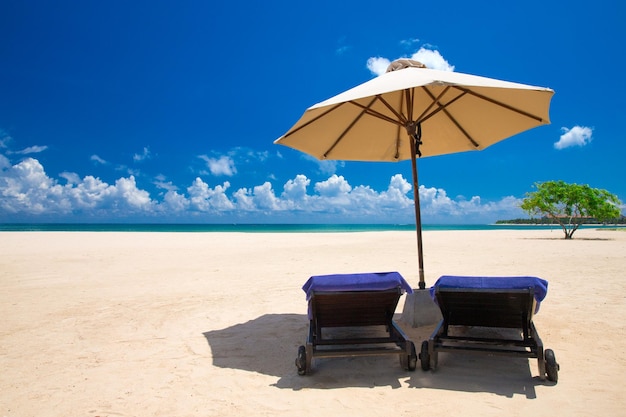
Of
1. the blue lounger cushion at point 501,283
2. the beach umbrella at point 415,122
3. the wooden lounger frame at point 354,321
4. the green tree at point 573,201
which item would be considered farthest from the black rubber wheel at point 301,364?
the green tree at point 573,201

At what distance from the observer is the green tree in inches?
1032

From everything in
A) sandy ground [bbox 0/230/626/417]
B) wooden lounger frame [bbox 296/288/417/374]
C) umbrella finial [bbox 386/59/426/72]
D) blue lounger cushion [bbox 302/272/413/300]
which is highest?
umbrella finial [bbox 386/59/426/72]

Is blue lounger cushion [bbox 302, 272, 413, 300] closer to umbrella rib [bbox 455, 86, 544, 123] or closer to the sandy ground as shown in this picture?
the sandy ground

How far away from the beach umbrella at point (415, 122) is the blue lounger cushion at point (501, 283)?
1.53 m

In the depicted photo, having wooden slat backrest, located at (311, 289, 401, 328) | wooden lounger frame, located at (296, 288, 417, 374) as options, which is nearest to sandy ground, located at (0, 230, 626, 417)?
wooden lounger frame, located at (296, 288, 417, 374)

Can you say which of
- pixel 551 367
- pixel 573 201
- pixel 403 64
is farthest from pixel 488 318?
pixel 573 201

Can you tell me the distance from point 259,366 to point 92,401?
1.53 m

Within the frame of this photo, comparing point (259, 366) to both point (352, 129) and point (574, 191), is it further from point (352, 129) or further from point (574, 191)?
point (574, 191)

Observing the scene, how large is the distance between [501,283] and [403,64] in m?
3.01

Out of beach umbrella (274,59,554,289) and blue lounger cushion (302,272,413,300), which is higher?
beach umbrella (274,59,554,289)

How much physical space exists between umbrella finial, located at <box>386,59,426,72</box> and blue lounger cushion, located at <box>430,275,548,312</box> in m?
2.81

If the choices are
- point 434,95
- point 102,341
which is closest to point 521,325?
point 434,95

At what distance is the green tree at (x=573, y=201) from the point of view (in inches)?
1032

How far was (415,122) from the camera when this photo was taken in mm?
5098
